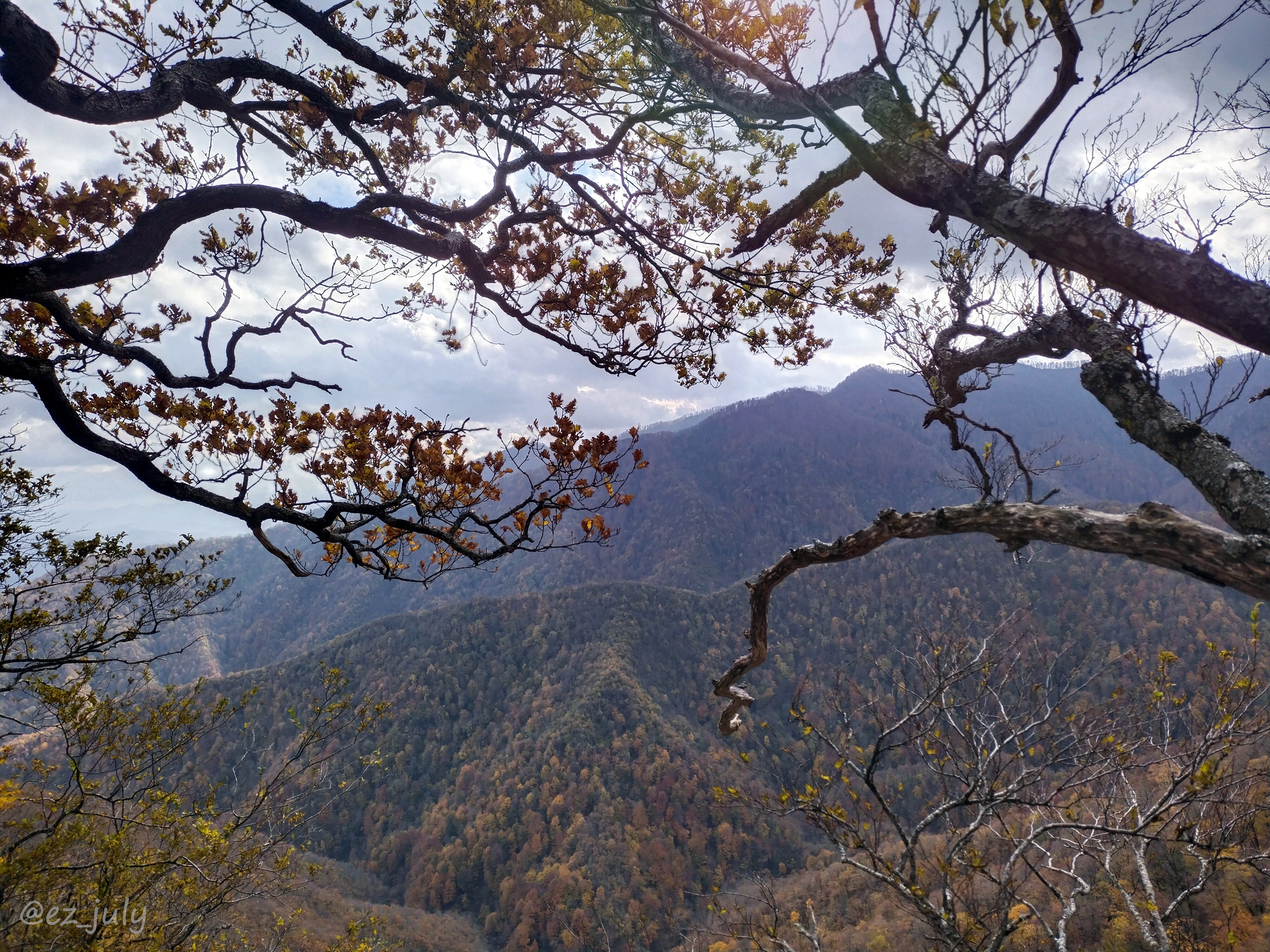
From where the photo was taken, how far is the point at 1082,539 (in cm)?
215

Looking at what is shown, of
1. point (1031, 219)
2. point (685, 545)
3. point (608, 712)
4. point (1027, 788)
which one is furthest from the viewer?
point (685, 545)

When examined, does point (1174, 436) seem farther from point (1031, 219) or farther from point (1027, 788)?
point (1027, 788)

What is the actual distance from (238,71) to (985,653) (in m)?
8.15

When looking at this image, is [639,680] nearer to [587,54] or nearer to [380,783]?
[380,783]

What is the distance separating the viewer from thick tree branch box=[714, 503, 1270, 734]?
1773 millimetres

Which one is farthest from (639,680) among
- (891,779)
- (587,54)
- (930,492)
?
(930,492)

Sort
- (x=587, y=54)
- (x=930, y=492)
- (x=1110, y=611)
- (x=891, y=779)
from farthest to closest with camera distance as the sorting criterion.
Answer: (x=930, y=492)
(x=1110, y=611)
(x=891, y=779)
(x=587, y=54)

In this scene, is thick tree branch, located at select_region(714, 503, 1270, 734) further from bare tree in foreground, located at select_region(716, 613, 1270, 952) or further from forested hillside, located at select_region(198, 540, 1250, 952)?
forested hillside, located at select_region(198, 540, 1250, 952)

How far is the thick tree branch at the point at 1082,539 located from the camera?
1773mm

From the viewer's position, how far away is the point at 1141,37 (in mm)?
2131

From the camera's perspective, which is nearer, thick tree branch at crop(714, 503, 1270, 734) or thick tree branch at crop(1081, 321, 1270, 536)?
thick tree branch at crop(714, 503, 1270, 734)

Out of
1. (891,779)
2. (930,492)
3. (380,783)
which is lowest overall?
(891,779)

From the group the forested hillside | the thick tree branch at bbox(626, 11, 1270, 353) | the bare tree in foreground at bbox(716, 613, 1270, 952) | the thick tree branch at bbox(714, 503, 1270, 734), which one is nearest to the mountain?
the forested hillside

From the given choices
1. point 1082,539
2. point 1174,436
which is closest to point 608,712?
point 1082,539
